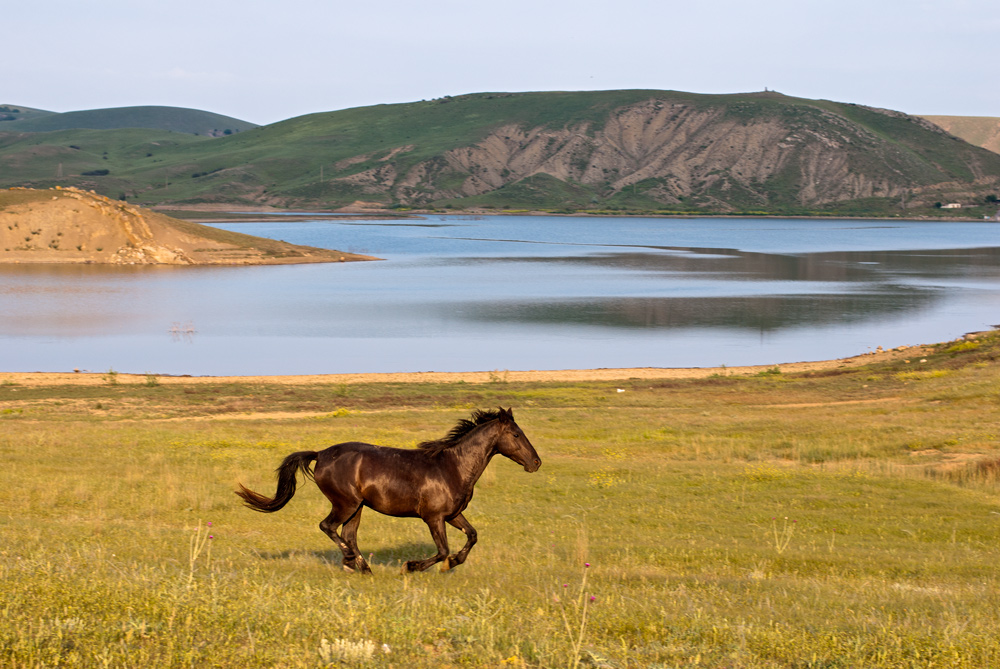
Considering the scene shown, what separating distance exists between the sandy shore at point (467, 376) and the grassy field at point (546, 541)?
5.85m

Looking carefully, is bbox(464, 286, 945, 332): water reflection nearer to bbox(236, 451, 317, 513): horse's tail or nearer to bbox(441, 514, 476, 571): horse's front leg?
bbox(441, 514, 476, 571): horse's front leg

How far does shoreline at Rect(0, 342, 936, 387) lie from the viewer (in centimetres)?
3922

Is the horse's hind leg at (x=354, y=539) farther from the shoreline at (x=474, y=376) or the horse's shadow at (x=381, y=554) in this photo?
the shoreline at (x=474, y=376)

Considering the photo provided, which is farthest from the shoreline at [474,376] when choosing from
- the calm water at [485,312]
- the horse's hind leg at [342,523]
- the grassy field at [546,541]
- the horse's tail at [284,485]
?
the horse's hind leg at [342,523]

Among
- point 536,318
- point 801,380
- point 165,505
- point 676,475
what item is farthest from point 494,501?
point 536,318

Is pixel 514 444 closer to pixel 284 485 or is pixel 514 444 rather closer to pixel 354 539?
pixel 354 539

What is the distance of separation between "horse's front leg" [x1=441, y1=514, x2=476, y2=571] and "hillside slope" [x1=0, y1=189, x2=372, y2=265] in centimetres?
9944

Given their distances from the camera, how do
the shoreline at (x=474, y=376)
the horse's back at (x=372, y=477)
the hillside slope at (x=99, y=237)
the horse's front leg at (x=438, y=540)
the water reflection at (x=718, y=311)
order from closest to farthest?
the horse's back at (x=372, y=477) < the horse's front leg at (x=438, y=540) < the shoreline at (x=474, y=376) < the water reflection at (x=718, y=311) < the hillside slope at (x=99, y=237)

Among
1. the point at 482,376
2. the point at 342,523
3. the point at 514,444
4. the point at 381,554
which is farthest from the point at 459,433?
the point at 482,376

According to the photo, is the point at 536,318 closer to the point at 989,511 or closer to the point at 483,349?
the point at 483,349

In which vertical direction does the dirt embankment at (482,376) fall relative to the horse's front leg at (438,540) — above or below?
below

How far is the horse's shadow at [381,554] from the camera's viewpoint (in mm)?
11453

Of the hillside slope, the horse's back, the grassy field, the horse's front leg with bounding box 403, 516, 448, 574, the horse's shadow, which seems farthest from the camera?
the hillside slope

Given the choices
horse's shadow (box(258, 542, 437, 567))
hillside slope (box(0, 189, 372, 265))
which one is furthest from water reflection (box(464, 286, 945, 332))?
horse's shadow (box(258, 542, 437, 567))
